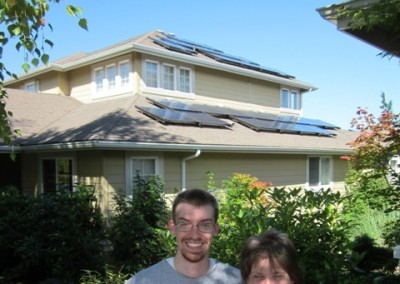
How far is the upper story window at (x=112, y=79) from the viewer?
12852 millimetres

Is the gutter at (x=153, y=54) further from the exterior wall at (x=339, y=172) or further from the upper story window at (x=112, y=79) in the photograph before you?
the exterior wall at (x=339, y=172)

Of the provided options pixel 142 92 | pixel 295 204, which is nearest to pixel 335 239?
pixel 295 204

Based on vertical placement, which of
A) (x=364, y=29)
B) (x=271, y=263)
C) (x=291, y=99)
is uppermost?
(x=291, y=99)

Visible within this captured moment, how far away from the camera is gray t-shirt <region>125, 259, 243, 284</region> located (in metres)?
2.05

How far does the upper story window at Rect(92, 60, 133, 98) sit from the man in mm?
10853

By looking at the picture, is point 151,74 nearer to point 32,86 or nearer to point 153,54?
point 153,54

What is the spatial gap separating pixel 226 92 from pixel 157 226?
842 centimetres

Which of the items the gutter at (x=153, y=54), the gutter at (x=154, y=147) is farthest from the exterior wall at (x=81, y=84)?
the gutter at (x=154, y=147)

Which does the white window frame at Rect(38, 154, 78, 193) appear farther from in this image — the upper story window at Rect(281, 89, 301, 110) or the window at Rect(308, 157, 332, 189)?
the upper story window at Rect(281, 89, 301, 110)

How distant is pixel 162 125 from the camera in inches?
417

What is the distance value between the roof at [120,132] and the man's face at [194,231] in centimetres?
638

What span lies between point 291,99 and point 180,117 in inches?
349

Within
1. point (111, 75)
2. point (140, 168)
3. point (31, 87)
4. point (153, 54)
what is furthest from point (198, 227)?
point (31, 87)

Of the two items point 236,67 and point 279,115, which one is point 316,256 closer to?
point 236,67
